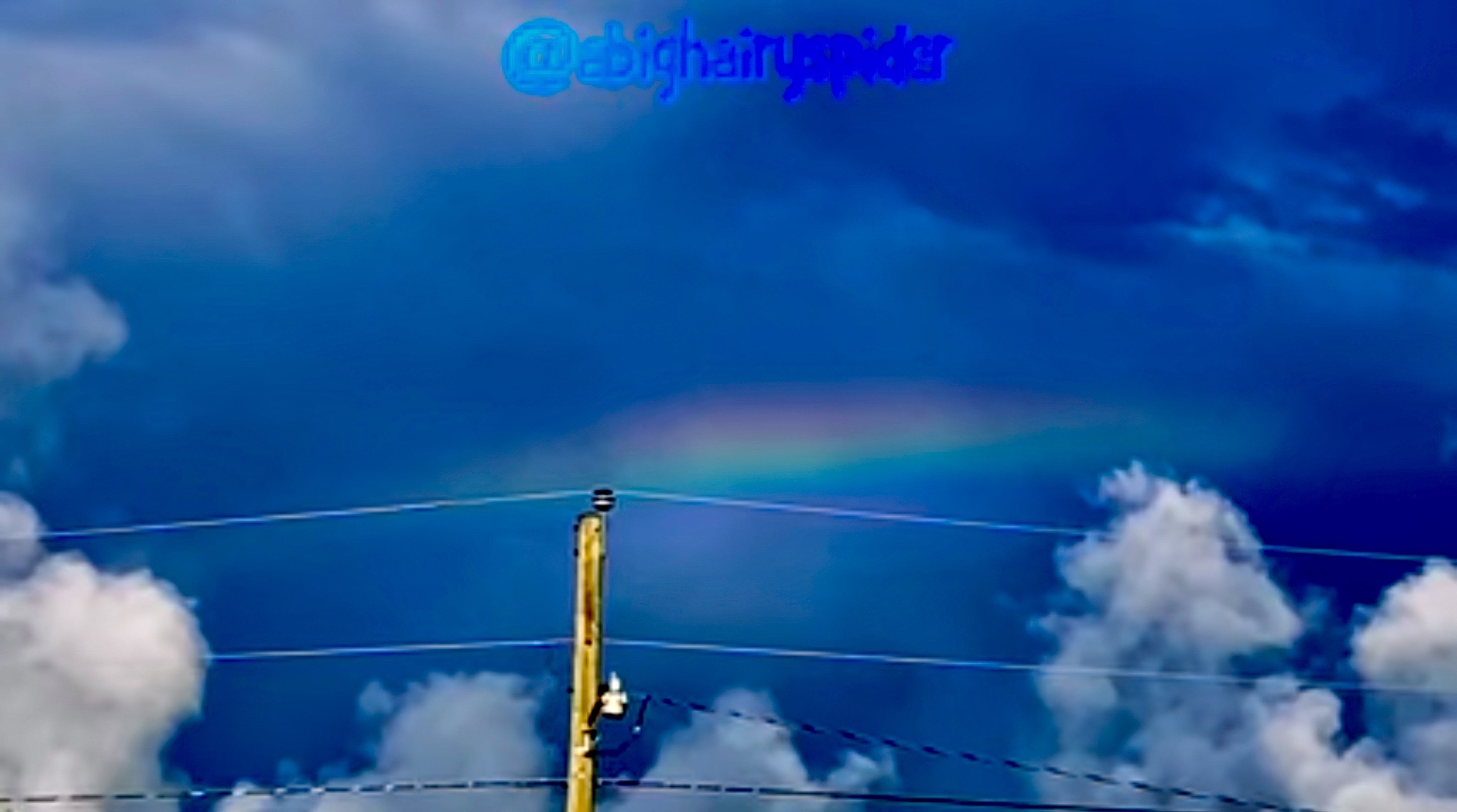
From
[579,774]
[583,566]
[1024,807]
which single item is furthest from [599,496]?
[1024,807]

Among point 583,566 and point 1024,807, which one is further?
point 1024,807

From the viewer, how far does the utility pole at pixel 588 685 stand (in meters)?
31.0

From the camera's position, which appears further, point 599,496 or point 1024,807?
point 1024,807

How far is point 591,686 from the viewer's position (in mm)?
31297

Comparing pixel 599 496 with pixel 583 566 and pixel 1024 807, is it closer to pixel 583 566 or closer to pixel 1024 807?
pixel 583 566

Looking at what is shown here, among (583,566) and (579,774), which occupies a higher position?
(583,566)

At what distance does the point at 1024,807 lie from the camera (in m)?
34.5

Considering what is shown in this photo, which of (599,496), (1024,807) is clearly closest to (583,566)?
(599,496)

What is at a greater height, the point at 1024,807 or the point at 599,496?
the point at 599,496

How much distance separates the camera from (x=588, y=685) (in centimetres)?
3130

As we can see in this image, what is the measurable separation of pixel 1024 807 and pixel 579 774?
7.59m

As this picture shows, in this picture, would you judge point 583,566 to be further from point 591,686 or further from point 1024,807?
point 1024,807

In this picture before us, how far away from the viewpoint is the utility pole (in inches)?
1219

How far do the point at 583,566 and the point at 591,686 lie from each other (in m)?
1.74
